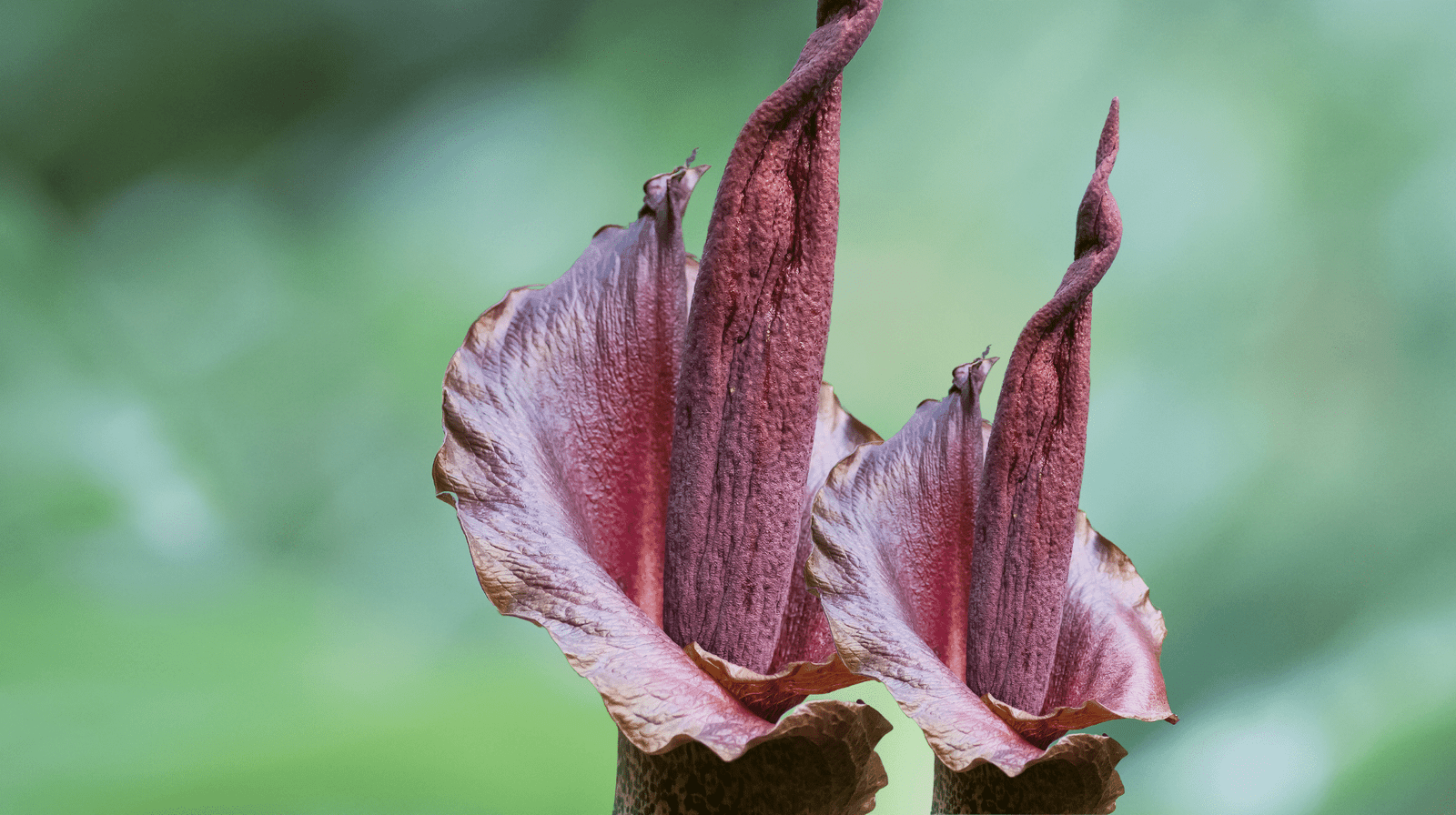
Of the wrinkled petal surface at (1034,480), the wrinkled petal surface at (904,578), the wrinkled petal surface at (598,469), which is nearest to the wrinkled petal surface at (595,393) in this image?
the wrinkled petal surface at (598,469)

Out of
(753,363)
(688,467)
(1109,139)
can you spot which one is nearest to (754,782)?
(688,467)

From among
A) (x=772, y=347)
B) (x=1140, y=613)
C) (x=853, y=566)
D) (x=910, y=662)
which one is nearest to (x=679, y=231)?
(x=772, y=347)

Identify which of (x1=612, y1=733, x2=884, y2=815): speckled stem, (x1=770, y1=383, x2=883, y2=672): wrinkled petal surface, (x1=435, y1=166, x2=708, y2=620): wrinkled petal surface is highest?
(x1=435, y1=166, x2=708, y2=620): wrinkled petal surface

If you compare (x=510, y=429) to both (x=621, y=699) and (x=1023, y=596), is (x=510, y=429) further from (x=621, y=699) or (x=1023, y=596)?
(x=1023, y=596)

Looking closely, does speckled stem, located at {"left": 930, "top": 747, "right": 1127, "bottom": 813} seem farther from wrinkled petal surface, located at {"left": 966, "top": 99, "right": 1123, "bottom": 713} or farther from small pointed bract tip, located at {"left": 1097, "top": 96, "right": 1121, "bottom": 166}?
small pointed bract tip, located at {"left": 1097, "top": 96, "right": 1121, "bottom": 166}

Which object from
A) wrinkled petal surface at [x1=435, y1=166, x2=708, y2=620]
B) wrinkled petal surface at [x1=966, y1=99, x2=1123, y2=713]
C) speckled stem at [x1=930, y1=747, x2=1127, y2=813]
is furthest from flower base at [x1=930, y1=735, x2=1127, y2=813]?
wrinkled petal surface at [x1=435, y1=166, x2=708, y2=620]

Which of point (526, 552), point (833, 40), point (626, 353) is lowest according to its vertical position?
point (526, 552)
